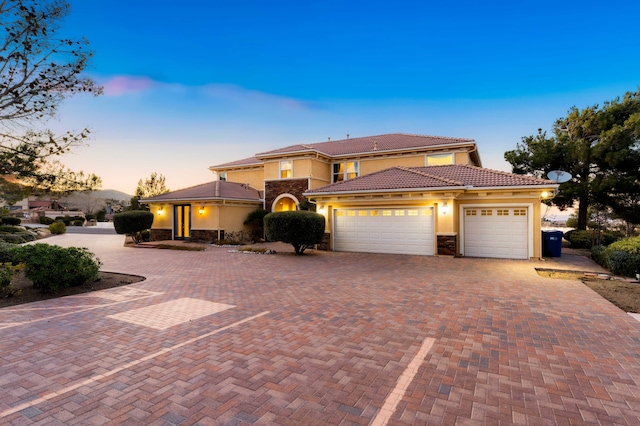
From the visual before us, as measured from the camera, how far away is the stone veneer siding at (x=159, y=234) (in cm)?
2139

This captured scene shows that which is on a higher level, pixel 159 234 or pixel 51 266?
pixel 159 234

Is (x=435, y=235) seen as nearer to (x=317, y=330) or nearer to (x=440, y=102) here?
(x=317, y=330)

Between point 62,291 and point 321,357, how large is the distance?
7339 mm

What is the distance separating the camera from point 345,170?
21.7 metres

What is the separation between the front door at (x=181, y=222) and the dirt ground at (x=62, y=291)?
11411mm

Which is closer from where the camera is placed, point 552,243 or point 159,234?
point 552,243

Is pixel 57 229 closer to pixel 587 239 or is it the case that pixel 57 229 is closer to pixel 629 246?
pixel 629 246

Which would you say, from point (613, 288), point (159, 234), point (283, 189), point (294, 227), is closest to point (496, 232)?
point (613, 288)

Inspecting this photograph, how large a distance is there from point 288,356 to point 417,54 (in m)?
17.9

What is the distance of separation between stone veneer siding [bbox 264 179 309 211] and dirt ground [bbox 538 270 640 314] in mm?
14029

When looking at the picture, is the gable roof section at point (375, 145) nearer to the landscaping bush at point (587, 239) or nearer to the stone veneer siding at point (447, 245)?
the stone veneer siding at point (447, 245)

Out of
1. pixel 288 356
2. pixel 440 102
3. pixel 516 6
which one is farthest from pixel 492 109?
pixel 288 356

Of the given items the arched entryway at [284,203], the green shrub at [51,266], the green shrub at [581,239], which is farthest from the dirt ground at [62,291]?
the green shrub at [581,239]

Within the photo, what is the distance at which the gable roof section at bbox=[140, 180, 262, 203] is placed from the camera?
1964cm
